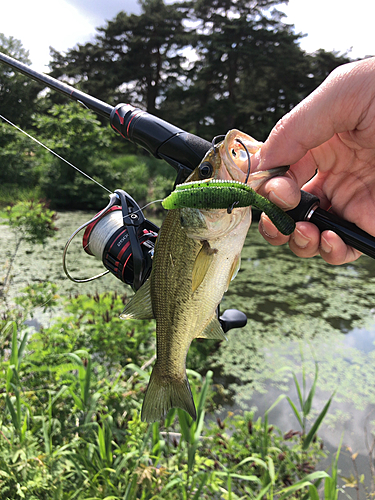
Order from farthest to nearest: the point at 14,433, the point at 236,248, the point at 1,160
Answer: the point at 1,160 → the point at 14,433 → the point at 236,248

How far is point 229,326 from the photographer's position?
127 centimetres

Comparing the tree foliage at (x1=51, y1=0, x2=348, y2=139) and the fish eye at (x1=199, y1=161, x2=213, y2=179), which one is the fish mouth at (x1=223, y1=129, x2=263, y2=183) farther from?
the tree foliage at (x1=51, y1=0, x2=348, y2=139)

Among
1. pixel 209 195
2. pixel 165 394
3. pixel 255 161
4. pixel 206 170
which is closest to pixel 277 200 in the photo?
pixel 255 161

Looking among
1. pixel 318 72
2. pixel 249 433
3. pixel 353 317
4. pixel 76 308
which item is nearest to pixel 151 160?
pixel 318 72

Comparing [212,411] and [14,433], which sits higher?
[14,433]

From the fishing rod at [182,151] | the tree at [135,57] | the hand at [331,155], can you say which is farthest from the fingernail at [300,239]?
the tree at [135,57]

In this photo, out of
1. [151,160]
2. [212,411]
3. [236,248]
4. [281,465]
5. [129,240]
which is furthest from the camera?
[151,160]

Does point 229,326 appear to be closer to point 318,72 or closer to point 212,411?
point 212,411

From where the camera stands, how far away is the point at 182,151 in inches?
47.0

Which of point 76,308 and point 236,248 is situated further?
point 76,308

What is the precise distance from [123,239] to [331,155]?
3.31 feet

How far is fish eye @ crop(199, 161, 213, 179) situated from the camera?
916mm

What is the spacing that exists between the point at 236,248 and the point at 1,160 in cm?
1439

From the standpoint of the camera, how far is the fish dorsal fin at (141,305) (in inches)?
40.3
